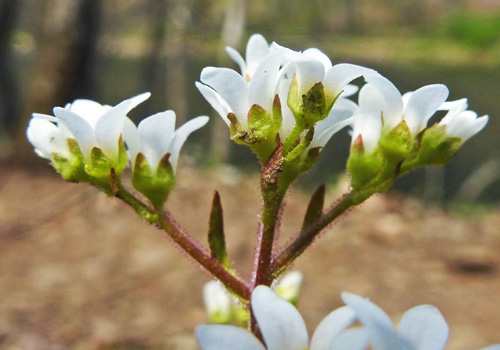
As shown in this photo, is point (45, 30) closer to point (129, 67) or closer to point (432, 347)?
point (432, 347)

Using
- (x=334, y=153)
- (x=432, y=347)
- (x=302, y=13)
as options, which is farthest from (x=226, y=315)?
(x=302, y=13)

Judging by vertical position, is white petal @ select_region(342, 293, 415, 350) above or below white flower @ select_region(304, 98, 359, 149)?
below

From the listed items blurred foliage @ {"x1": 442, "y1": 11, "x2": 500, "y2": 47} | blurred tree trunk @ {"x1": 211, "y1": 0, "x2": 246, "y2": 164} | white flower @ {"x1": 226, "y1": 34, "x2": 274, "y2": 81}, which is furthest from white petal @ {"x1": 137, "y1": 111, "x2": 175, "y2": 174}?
blurred foliage @ {"x1": 442, "y1": 11, "x2": 500, "y2": 47}

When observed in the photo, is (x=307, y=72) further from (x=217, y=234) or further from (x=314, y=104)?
(x=217, y=234)

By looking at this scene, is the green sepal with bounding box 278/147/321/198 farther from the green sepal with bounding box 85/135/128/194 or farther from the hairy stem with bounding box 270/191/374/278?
the green sepal with bounding box 85/135/128/194

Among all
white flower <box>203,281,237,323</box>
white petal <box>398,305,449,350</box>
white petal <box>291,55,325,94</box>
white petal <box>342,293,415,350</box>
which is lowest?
white flower <box>203,281,237,323</box>

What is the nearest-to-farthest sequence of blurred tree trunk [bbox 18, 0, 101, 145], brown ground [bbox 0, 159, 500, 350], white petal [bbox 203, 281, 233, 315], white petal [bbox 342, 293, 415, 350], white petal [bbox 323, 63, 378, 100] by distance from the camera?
white petal [bbox 342, 293, 415, 350] < white petal [bbox 323, 63, 378, 100] < white petal [bbox 203, 281, 233, 315] < brown ground [bbox 0, 159, 500, 350] < blurred tree trunk [bbox 18, 0, 101, 145]

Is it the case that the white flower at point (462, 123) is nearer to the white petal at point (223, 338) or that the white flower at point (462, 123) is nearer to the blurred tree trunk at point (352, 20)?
the white petal at point (223, 338)

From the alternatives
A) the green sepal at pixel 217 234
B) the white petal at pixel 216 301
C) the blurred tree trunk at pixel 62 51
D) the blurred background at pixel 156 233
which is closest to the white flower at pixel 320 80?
the green sepal at pixel 217 234
